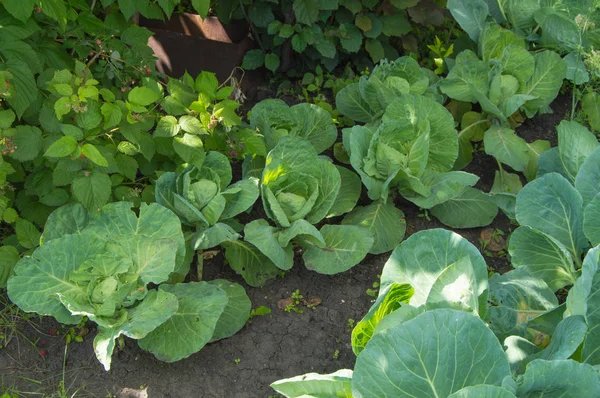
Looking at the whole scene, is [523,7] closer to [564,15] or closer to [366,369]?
[564,15]

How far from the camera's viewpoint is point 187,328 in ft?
8.72

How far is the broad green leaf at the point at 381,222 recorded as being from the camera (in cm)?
315

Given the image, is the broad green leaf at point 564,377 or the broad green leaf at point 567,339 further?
the broad green leaf at point 567,339

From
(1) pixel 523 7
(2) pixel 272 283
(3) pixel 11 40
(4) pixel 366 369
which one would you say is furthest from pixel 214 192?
(1) pixel 523 7

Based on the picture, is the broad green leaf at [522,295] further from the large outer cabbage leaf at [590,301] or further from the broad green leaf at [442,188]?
the broad green leaf at [442,188]

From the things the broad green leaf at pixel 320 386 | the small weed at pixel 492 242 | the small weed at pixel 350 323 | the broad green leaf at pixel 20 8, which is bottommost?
the small weed at pixel 350 323

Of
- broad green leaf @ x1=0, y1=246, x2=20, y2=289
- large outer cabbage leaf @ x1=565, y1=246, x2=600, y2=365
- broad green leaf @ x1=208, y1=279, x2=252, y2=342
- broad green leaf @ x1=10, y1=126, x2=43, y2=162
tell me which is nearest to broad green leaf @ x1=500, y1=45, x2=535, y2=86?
large outer cabbage leaf @ x1=565, y1=246, x2=600, y2=365

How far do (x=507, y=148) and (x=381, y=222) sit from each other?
0.83m

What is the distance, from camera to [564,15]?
3832 millimetres

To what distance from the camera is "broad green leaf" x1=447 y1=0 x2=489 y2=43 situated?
3.88 m

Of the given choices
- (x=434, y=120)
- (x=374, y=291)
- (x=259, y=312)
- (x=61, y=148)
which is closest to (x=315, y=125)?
(x=434, y=120)

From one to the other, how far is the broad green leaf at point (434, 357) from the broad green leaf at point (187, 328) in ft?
2.85

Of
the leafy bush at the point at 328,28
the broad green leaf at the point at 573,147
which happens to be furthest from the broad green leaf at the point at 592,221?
the leafy bush at the point at 328,28

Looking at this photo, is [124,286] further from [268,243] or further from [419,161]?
[419,161]
